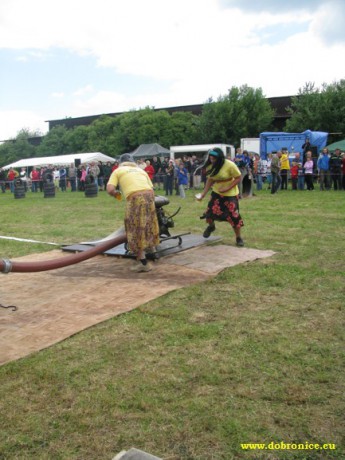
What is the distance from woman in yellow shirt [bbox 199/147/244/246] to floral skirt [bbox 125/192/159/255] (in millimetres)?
1621

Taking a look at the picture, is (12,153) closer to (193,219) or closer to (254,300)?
(193,219)

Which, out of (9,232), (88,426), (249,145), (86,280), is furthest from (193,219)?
(249,145)

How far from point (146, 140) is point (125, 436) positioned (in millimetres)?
40888

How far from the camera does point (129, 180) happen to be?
602 cm

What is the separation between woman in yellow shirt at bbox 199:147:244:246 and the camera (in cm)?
725

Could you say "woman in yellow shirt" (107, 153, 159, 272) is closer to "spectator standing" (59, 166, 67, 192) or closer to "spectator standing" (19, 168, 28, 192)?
"spectator standing" (59, 166, 67, 192)

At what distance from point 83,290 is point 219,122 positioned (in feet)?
119

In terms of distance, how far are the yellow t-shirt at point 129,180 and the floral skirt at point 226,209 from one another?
1.71 m

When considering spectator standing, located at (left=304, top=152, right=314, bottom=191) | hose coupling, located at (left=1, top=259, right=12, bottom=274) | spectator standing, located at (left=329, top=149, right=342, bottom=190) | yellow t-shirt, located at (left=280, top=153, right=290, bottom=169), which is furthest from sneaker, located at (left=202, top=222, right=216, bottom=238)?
spectator standing, located at (left=329, top=149, right=342, bottom=190)

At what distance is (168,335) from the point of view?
3.91 metres

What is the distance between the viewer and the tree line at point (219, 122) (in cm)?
3475

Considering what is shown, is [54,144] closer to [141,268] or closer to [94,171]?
[94,171]

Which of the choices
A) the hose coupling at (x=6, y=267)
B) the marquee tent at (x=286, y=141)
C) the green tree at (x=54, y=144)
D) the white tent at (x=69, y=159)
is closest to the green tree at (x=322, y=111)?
the marquee tent at (x=286, y=141)

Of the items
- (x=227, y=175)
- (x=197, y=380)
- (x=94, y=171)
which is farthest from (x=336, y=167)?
(x=197, y=380)
